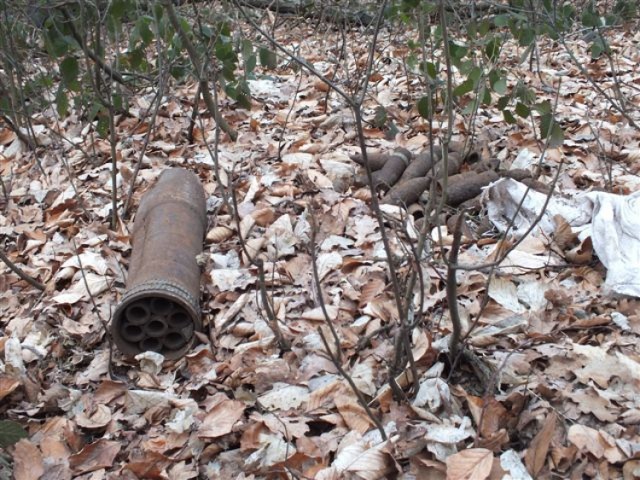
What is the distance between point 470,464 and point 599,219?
157 centimetres

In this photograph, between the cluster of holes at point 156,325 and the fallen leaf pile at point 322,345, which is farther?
the cluster of holes at point 156,325

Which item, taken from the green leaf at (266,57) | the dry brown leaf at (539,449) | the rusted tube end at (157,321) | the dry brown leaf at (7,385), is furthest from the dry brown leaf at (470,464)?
the green leaf at (266,57)

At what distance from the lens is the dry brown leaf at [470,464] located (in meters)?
2.10

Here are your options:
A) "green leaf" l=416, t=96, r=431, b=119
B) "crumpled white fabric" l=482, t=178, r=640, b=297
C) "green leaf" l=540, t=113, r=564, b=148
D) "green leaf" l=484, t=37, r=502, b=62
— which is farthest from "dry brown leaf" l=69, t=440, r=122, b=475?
"green leaf" l=484, t=37, r=502, b=62

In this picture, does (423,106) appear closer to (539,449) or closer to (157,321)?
(157,321)

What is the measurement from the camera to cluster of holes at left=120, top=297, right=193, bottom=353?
115 inches

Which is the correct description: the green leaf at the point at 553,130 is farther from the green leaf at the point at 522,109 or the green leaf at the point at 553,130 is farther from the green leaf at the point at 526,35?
the green leaf at the point at 526,35

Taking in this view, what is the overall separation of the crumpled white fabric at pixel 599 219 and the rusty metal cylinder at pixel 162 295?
5.28 ft

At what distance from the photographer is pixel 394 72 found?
6.11 metres

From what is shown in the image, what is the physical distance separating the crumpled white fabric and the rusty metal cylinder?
1.61 metres

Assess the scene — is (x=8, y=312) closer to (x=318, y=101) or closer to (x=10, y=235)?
(x=10, y=235)

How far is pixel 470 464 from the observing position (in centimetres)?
213

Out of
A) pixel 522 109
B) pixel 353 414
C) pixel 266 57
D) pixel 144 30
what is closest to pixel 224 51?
pixel 266 57

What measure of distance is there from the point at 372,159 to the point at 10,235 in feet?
7.49
